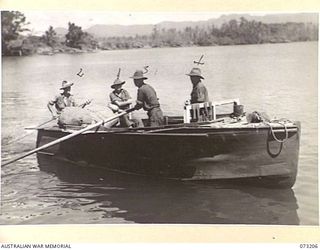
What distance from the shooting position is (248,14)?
6.91ft

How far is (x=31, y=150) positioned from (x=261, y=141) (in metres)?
0.87

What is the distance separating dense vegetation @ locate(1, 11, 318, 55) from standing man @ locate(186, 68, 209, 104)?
0.11 meters

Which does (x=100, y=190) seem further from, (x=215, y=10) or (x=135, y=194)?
(x=215, y=10)

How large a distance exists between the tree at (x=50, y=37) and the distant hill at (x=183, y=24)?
38mm


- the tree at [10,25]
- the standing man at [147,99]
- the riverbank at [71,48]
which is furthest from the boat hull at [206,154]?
the tree at [10,25]

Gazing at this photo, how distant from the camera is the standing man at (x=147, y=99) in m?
2.30

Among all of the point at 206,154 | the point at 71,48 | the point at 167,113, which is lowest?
the point at 206,154

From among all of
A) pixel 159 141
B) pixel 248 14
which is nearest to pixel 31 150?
pixel 159 141

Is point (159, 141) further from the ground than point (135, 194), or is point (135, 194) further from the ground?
point (159, 141)

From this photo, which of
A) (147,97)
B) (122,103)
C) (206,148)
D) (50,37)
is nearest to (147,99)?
(147,97)

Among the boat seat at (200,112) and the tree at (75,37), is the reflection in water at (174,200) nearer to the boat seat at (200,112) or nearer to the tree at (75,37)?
the boat seat at (200,112)

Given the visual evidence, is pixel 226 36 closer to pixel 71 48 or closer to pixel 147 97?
pixel 147 97

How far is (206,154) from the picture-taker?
7.19 ft

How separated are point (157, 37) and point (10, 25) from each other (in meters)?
0.54
